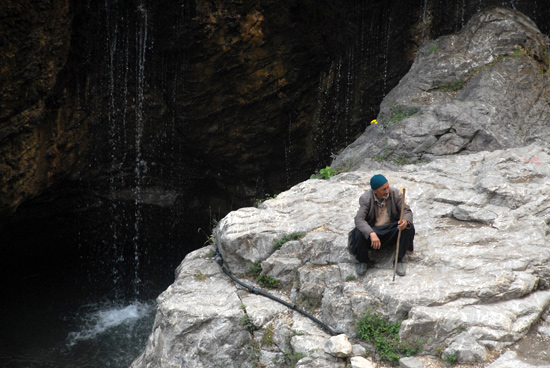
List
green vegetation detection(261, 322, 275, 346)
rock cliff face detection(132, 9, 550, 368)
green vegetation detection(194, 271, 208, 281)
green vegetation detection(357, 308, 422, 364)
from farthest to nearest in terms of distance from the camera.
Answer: green vegetation detection(194, 271, 208, 281)
green vegetation detection(261, 322, 275, 346)
rock cliff face detection(132, 9, 550, 368)
green vegetation detection(357, 308, 422, 364)

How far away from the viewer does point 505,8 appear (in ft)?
34.1

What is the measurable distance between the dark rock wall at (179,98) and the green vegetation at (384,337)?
719 cm

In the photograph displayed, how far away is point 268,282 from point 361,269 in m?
1.12


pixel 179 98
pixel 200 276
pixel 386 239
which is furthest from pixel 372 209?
pixel 179 98

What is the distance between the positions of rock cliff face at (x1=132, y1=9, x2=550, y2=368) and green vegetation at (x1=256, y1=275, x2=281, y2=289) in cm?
6

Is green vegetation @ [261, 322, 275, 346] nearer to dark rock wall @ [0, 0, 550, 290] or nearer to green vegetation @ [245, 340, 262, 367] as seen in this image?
green vegetation @ [245, 340, 262, 367]

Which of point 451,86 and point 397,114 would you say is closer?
point 397,114

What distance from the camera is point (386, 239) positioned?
5105 millimetres

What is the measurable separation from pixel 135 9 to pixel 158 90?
179 centimetres

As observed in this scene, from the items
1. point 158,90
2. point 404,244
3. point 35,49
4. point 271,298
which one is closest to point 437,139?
point 404,244

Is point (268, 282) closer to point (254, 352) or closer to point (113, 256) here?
point (254, 352)

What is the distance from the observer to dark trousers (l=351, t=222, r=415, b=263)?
505 centimetres

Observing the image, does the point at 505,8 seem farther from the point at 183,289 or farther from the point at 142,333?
the point at 142,333

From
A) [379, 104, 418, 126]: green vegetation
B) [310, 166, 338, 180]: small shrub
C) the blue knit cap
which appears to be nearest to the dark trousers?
the blue knit cap
